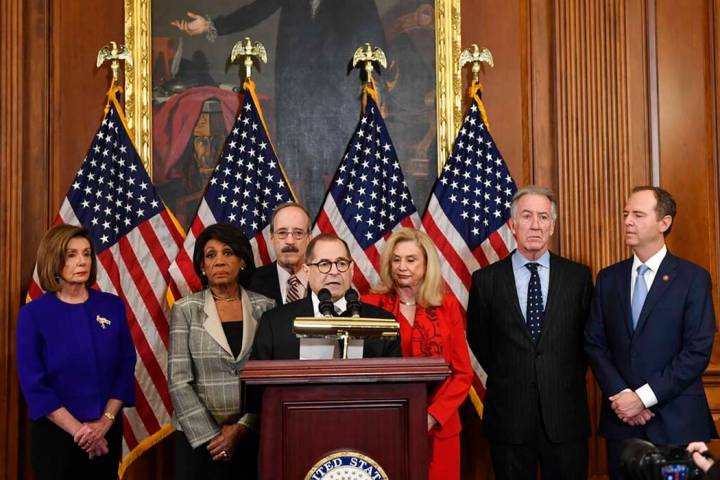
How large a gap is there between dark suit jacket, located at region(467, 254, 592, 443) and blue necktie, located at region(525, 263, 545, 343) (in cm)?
3

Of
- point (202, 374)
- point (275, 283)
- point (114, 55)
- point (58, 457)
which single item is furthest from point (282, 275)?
point (114, 55)

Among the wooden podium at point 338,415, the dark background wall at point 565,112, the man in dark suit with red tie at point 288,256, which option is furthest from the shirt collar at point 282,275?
the wooden podium at point 338,415

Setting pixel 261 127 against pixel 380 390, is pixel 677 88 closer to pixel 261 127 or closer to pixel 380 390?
pixel 261 127

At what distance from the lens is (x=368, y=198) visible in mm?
5508

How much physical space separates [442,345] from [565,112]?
1981 mm

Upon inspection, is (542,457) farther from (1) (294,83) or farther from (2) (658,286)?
(1) (294,83)

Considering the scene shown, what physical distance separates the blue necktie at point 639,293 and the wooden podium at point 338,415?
5.35 feet

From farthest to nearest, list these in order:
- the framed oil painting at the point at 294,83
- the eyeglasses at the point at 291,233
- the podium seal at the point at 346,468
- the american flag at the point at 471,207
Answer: the framed oil painting at the point at 294,83, the american flag at the point at 471,207, the eyeglasses at the point at 291,233, the podium seal at the point at 346,468

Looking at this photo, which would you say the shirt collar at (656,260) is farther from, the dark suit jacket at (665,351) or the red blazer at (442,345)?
the red blazer at (442,345)

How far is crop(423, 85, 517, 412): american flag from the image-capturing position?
5.39m

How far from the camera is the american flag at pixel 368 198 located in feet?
17.8

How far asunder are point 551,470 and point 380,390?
66.5 inches

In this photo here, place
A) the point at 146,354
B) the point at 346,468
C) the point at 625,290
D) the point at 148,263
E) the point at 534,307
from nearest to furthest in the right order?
the point at 346,468
the point at 625,290
the point at 534,307
the point at 146,354
the point at 148,263

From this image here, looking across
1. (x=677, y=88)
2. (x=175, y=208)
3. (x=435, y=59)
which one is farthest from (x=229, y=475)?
(x=677, y=88)
